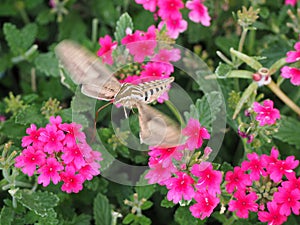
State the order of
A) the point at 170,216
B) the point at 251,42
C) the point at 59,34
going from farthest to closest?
1. the point at 59,34
2. the point at 251,42
3. the point at 170,216

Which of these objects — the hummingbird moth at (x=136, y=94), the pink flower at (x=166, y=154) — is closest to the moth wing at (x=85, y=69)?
the hummingbird moth at (x=136, y=94)

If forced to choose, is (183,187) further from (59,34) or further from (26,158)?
(59,34)

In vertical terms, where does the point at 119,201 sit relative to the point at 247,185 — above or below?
below

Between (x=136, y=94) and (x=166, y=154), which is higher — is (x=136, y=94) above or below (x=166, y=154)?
above

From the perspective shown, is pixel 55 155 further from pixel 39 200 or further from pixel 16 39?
pixel 16 39

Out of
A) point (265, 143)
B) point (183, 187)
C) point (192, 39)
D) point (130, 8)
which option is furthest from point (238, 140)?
point (130, 8)

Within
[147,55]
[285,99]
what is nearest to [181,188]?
[147,55]

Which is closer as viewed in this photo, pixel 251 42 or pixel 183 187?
pixel 183 187
